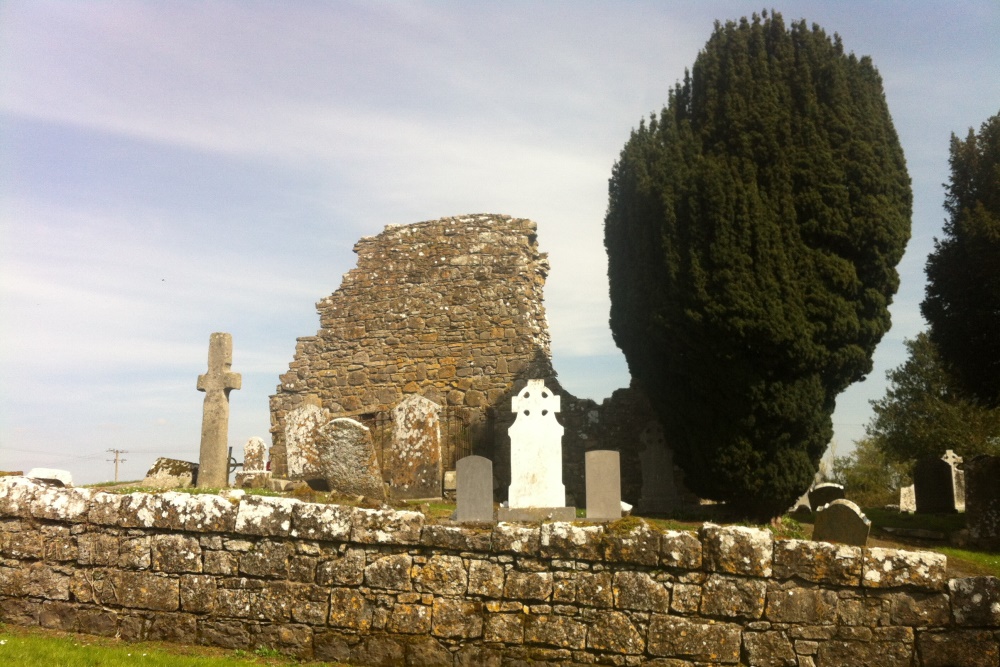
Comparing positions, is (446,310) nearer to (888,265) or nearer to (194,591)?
(888,265)

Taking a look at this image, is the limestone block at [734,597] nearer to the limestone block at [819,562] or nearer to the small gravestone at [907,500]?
the limestone block at [819,562]

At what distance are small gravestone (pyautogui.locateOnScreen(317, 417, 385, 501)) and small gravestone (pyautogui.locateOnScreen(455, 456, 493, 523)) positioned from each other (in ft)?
12.7

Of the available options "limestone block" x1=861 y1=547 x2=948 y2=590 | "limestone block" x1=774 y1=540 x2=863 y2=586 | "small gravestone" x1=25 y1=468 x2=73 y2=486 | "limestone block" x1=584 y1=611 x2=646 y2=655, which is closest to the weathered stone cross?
"small gravestone" x1=25 y1=468 x2=73 y2=486

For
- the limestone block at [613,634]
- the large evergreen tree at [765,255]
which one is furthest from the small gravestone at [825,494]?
the limestone block at [613,634]

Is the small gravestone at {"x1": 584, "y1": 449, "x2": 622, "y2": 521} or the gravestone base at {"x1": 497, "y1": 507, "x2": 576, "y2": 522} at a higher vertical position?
the small gravestone at {"x1": 584, "y1": 449, "x2": 622, "y2": 521}

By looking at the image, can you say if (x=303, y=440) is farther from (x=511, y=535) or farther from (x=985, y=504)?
(x=985, y=504)

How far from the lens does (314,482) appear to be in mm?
14031

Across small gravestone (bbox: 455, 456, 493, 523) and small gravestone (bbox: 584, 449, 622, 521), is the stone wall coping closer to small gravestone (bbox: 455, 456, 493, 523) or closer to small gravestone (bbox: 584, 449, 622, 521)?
small gravestone (bbox: 455, 456, 493, 523)

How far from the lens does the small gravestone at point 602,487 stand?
10.9 metres

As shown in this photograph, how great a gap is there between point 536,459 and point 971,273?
8.98 metres

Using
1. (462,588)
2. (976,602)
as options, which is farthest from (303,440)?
(976,602)

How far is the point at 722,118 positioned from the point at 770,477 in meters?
6.28

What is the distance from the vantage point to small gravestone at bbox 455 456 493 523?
964cm

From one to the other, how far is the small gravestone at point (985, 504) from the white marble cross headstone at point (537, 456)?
6.45m
